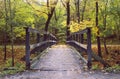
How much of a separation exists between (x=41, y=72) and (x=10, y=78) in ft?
3.61

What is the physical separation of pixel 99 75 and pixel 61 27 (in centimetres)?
3751

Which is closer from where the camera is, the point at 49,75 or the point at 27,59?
the point at 49,75

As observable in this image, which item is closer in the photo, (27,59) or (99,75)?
(99,75)

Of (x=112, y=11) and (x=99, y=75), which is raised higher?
(x=112, y=11)

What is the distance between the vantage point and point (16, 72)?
7.37 meters

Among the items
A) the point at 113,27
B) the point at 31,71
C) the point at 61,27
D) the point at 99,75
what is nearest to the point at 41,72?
the point at 31,71

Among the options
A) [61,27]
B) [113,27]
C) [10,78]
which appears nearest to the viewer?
[10,78]

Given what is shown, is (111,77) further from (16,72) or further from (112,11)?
(112,11)

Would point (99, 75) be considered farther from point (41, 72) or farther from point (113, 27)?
point (113, 27)

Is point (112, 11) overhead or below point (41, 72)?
overhead

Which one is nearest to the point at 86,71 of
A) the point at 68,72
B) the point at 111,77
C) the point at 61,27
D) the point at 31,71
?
the point at 68,72

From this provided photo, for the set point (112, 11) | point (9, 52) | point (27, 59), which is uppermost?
point (112, 11)

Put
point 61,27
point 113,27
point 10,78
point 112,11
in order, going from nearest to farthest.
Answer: point 10,78 → point 112,11 → point 113,27 → point 61,27

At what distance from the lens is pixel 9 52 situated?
82.3 feet
